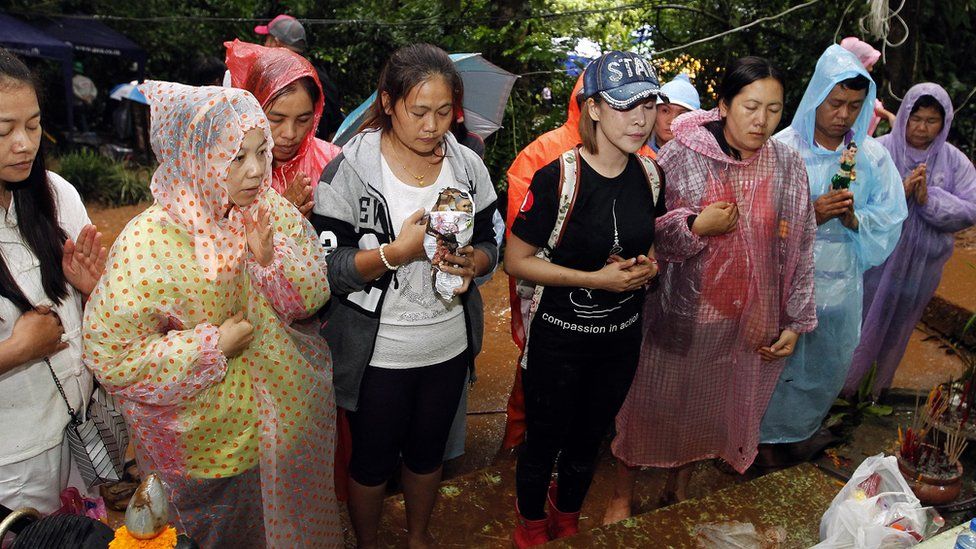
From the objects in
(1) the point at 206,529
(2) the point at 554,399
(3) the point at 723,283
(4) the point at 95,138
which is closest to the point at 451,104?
(2) the point at 554,399

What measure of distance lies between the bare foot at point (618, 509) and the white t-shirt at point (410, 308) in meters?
1.06

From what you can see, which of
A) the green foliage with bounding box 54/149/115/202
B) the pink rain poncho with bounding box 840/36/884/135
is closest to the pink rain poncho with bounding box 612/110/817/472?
the pink rain poncho with bounding box 840/36/884/135

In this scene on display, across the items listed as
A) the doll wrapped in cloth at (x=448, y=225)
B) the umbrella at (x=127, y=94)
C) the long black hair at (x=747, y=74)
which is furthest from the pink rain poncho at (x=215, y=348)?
the umbrella at (x=127, y=94)

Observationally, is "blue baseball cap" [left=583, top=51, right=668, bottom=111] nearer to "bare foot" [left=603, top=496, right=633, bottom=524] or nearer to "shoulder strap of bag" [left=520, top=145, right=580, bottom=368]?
"shoulder strap of bag" [left=520, top=145, right=580, bottom=368]

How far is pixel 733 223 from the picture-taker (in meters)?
2.60

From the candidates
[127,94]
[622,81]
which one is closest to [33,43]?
[127,94]

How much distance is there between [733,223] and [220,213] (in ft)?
5.42

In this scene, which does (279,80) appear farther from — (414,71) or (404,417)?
(404,417)

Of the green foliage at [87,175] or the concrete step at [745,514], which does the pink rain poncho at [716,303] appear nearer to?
the concrete step at [745,514]

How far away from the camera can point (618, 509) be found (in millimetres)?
2955

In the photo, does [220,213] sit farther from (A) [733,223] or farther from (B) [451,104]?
(A) [733,223]

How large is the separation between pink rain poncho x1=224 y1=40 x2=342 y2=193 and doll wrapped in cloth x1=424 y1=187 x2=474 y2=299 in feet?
1.77

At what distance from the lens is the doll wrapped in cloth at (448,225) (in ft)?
7.00

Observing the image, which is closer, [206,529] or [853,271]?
[206,529]
